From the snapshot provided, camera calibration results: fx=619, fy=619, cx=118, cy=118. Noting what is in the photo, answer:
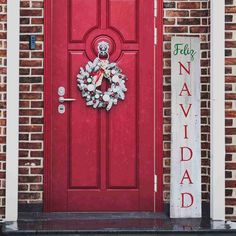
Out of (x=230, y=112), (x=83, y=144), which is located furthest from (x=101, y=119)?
(x=230, y=112)

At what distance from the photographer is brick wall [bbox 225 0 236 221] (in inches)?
235

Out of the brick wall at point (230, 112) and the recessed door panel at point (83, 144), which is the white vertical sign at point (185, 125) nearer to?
the brick wall at point (230, 112)

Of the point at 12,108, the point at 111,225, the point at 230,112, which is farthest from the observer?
the point at 230,112

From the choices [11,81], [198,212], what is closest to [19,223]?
[11,81]

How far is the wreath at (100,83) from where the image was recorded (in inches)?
241

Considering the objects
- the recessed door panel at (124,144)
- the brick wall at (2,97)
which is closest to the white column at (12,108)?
the brick wall at (2,97)

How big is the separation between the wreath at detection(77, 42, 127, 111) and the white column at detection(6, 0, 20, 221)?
26.2 inches

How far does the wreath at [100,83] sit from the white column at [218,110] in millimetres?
910

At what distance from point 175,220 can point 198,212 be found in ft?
0.91

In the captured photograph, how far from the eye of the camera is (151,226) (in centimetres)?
548

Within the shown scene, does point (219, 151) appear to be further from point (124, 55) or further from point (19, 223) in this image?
point (19, 223)

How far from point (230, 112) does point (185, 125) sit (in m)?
0.45

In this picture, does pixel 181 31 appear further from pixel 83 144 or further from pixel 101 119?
pixel 83 144

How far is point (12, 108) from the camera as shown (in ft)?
19.2
